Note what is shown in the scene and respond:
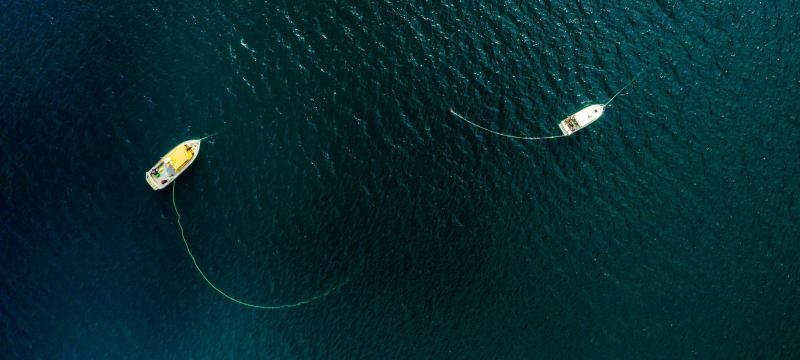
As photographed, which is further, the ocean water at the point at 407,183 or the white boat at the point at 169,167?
the white boat at the point at 169,167

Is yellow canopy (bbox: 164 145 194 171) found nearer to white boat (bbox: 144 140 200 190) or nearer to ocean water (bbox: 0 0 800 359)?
white boat (bbox: 144 140 200 190)

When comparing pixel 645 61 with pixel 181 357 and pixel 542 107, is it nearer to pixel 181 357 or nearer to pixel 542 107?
pixel 542 107

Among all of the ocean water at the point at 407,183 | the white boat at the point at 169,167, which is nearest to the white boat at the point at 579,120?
the ocean water at the point at 407,183

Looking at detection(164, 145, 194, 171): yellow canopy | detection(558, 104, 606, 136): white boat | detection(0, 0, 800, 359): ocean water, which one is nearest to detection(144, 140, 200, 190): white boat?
detection(164, 145, 194, 171): yellow canopy

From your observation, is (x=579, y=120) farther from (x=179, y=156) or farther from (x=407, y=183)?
(x=179, y=156)

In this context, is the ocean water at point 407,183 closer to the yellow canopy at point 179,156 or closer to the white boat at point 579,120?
the white boat at point 579,120

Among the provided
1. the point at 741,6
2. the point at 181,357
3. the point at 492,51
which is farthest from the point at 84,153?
the point at 741,6

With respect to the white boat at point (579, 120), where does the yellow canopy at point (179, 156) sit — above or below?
above
